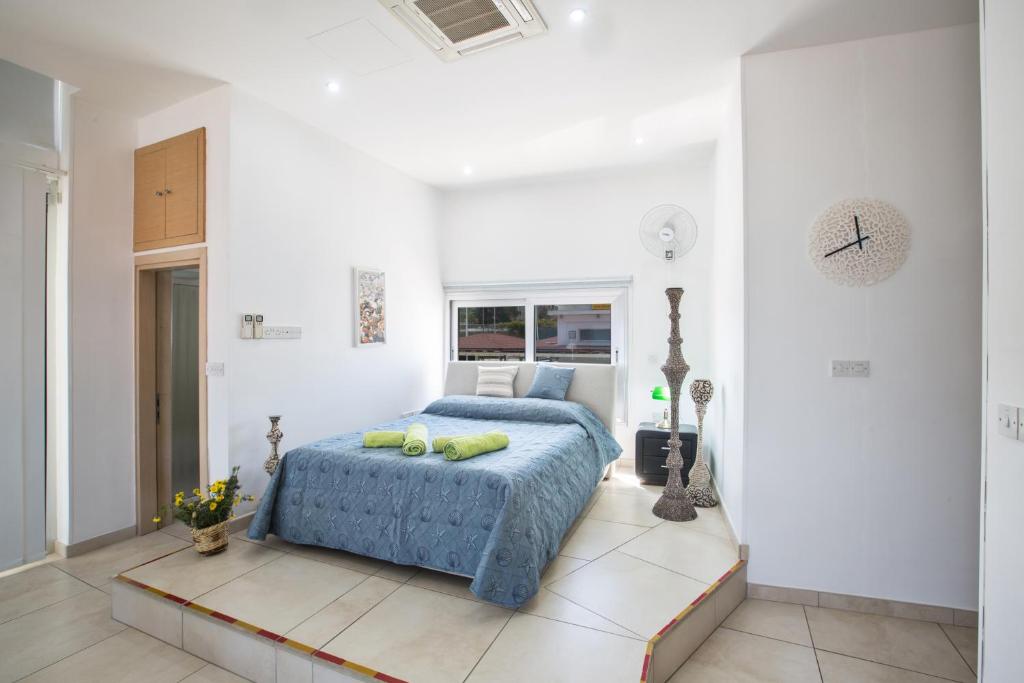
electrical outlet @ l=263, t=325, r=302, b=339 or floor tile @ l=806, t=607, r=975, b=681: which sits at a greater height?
electrical outlet @ l=263, t=325, r=302, b=339

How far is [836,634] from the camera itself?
87.3 inches

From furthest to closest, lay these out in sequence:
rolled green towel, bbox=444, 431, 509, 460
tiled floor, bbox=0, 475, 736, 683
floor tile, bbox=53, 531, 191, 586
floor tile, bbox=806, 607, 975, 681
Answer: floor tile, bbox=53, 531, 191, 586
rolled green towel, bbox=444, 431, 509, 460
floor tile, bbox=806, 607, 975, 681
tiled floor, bbox=0, 475, 736, 683

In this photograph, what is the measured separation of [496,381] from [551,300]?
105 cm

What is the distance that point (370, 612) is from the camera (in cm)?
216

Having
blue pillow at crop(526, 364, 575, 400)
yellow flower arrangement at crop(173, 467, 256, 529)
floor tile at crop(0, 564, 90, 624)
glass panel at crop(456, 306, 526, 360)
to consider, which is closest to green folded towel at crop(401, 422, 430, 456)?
yellow flower arrangement at crop(173, 467, 256, 529)

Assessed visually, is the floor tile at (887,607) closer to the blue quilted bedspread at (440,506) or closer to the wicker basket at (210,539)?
the blue quilted bedspread at (440,506)

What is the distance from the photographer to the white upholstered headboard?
4.25 m

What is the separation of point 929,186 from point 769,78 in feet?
3.05

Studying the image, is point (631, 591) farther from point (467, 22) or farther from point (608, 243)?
point (608, 243)

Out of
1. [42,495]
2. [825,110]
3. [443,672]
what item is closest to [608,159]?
[825,110]

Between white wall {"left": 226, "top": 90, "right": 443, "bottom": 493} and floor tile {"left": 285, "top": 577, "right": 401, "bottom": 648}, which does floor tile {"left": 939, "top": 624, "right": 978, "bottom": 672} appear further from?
white wall {"left": 226, "top": 90, "right": 443, "bottom": 493}

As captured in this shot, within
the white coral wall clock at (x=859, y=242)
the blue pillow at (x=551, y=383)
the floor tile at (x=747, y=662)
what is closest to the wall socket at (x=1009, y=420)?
the white coral wall clock at (x=859, y=242)

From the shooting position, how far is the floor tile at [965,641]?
203cm

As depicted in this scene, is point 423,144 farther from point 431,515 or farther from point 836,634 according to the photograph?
point 836,634
